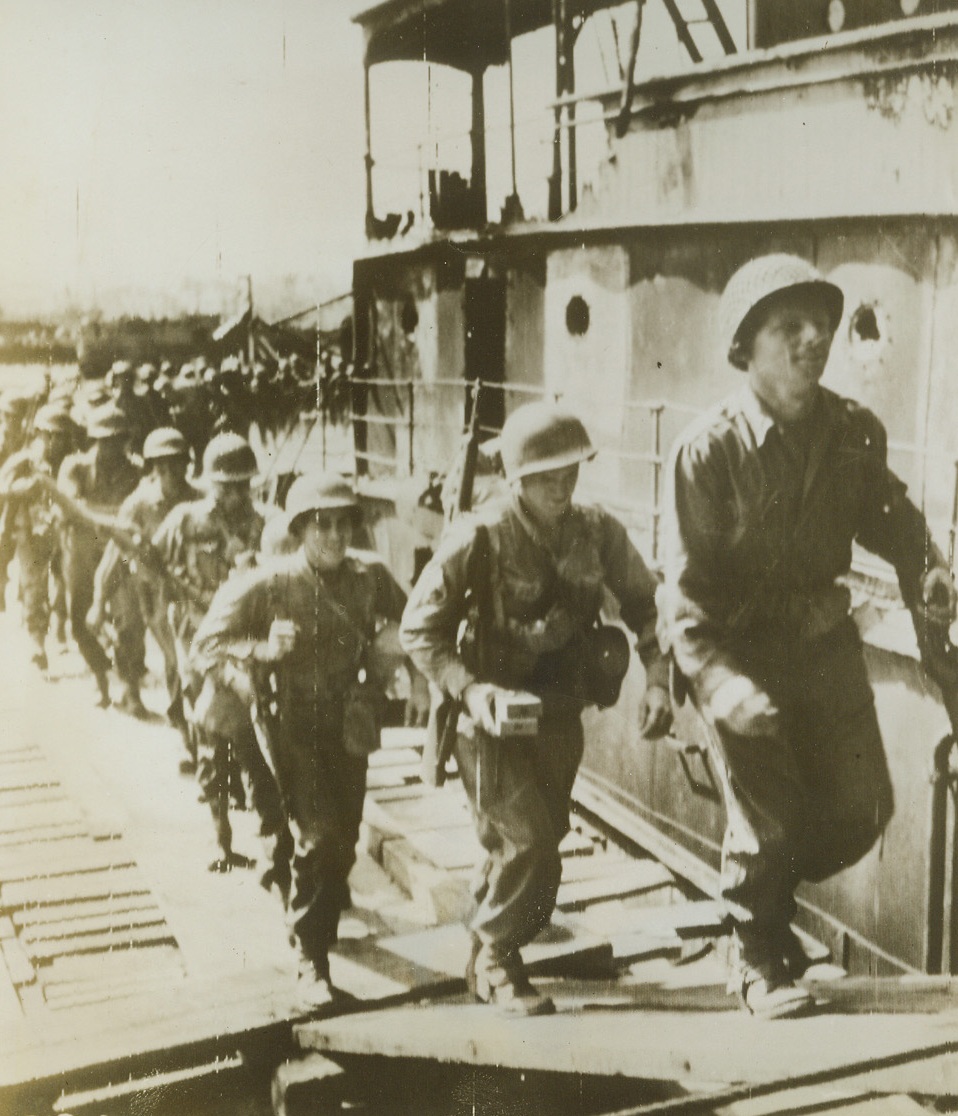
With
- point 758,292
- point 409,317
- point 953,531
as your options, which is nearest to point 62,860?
point 409,317

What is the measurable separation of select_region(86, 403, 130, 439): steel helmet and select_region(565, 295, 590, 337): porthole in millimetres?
1940

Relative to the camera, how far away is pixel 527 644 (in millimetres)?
4508

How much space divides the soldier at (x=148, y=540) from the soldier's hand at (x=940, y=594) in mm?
2930

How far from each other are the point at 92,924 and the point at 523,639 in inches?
82.2

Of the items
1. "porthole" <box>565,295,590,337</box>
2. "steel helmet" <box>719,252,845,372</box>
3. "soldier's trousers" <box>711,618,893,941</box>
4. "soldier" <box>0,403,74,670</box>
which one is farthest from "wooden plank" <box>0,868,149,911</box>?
"steel helmet" <box>719,252,845,372</box>

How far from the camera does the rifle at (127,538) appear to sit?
5.09 metres

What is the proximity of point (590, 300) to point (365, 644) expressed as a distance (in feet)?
6.04

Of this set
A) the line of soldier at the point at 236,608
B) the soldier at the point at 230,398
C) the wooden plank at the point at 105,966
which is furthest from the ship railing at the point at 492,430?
the wooden plank at the point at 105,966

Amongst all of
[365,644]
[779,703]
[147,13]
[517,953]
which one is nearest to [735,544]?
[779,703]

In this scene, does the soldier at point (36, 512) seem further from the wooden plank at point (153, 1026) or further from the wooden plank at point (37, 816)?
the wooden plank at point (153, 1026)

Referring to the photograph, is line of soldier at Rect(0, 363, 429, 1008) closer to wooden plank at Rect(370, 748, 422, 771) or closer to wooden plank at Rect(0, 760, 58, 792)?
wooden plank at Rect(370, 748, 422, 771)

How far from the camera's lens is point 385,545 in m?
5.50

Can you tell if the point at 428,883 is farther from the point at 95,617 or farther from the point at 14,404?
the point at 14,404

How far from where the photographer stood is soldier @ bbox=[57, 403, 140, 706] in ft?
16.7
